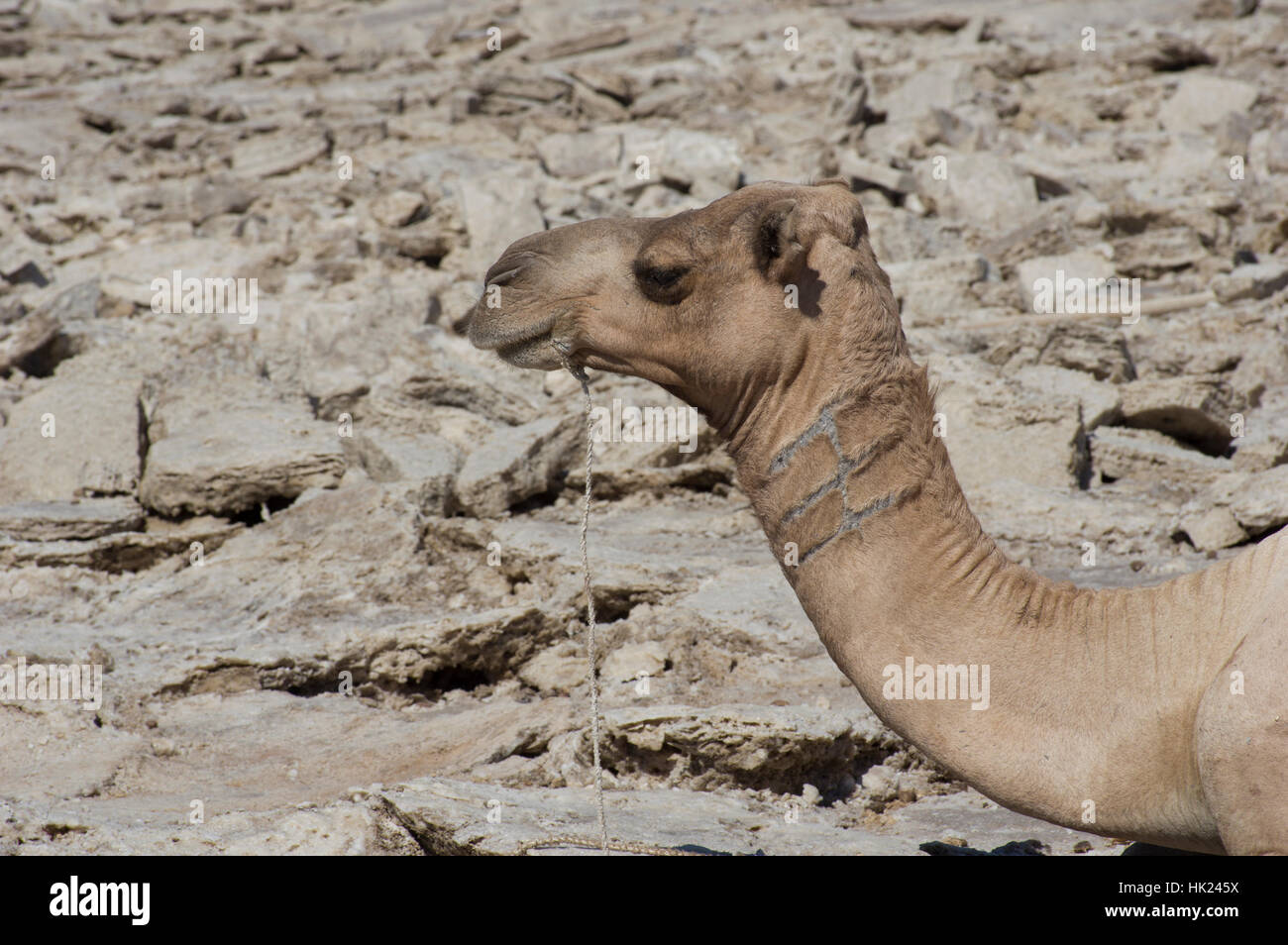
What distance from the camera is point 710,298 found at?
3500 mm

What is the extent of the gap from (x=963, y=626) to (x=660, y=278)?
1.16 meters

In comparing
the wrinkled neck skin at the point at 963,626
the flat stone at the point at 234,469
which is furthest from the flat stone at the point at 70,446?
the wrinkled neck skin at the point at 963,626

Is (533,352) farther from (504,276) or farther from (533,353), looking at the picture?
(504,276)

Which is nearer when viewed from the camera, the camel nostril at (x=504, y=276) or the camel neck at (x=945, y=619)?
the camel neck at (x=945, y=619)

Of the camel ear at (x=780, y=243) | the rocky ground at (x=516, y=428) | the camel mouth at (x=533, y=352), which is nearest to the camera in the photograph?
the camel ear at (x=780, y=243)

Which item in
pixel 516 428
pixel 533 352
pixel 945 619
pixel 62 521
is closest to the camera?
pixel 945 619

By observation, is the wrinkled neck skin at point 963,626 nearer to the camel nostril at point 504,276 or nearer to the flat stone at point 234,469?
the camel nostril at point 504,276

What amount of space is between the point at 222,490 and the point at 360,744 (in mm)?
2581

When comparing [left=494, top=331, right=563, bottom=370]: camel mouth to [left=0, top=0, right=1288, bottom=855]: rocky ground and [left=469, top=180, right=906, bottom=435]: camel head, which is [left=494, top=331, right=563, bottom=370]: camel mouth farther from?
[left=0, top=0, right=1288, bottom=855]: rocky ground

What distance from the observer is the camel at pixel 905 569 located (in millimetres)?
3197

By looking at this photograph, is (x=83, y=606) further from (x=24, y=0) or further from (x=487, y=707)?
(x=24, y=0)

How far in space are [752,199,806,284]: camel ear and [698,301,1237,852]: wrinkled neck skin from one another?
0.23 m

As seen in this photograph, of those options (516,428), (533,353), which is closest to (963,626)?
(533,353)

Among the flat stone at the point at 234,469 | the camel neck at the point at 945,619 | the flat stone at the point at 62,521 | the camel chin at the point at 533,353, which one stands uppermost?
the camel chin at the point at 533,353
